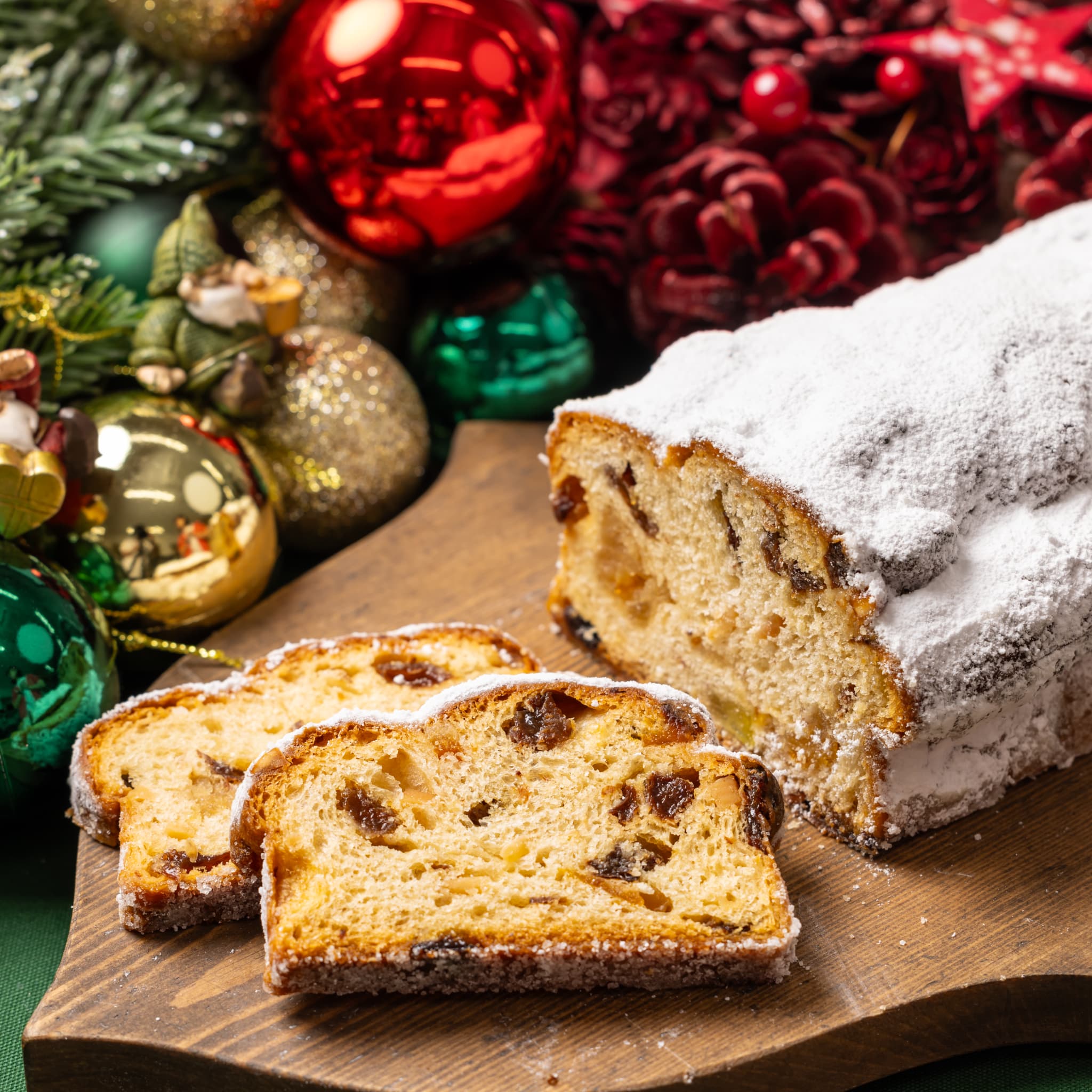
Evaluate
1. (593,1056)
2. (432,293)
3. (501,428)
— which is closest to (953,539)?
(593,1056)

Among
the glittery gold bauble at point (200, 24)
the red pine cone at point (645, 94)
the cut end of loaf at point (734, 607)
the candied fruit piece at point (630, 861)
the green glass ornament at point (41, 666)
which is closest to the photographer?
the candied fruit piece at point (630, 861)

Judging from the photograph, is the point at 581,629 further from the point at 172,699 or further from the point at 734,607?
the point at 172,699

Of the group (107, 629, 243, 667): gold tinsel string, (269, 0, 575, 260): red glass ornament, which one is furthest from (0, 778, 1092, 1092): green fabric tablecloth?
(269, 0, 575, 260): red glass ornament

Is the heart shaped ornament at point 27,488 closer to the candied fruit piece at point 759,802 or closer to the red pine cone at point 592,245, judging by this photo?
the candied fruit piece at point 759,802

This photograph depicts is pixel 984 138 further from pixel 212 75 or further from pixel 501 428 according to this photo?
pixel 212 75

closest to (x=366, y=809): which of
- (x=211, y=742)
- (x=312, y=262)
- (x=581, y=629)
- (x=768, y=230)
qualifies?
(x=211, y=742)

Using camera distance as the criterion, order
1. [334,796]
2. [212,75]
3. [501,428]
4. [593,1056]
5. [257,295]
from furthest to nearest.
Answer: [501,428] → [212,75] → [257,295] → [334,796] → [593,1056]

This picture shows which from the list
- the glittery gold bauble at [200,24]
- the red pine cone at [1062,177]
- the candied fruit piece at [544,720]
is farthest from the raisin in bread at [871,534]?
the glittery gold bauble at [200,24]
